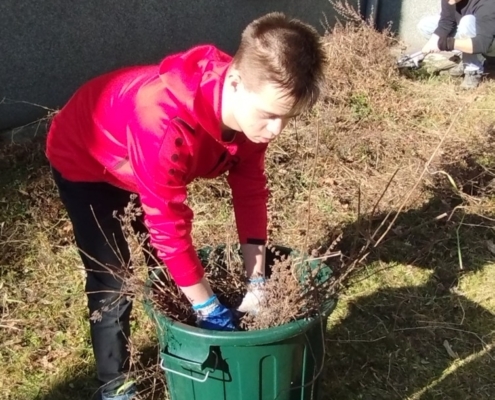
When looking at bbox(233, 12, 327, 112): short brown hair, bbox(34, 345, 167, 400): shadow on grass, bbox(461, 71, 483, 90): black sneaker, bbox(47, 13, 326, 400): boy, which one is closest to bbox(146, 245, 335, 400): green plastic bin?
bbox(47, 13, 326, 400): boy

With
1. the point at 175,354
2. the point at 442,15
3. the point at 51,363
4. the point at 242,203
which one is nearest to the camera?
the point at 175,354

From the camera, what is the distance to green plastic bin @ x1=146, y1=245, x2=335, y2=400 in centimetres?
175

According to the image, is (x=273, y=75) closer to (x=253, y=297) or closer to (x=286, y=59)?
(x=286, y=59)

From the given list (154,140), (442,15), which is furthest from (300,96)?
(442,15)

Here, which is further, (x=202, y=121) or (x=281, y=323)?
(x=281, y=323)

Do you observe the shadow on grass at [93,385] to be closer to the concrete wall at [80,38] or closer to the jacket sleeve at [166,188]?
the jacket sleeve at [166,188]

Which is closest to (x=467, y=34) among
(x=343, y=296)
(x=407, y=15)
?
(x=407, y=15)

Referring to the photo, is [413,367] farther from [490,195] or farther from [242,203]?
[490,195]

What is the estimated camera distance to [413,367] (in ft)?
8.75

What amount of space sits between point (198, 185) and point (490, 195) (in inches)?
60.6

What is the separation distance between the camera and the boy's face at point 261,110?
1.64 metres

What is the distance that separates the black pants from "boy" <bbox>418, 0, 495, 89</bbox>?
384 centimetres

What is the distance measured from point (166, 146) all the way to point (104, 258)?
0.62 meters

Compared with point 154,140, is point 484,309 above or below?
below
